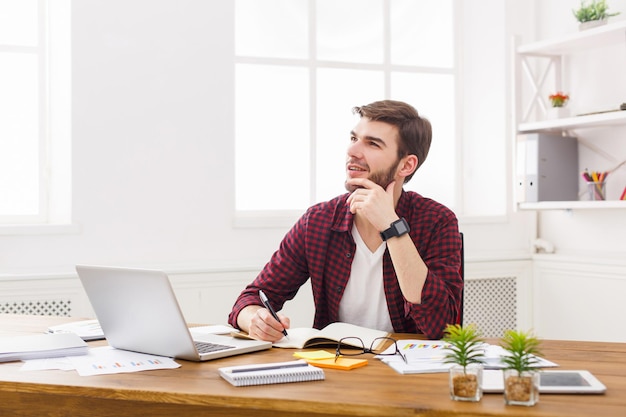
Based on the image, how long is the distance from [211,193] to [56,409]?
206cm

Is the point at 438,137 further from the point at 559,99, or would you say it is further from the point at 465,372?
the point at 465,372

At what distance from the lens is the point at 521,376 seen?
131 centimetres

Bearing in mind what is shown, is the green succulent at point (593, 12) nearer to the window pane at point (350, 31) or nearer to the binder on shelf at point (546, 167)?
the binder on shelf at point (546, 167)

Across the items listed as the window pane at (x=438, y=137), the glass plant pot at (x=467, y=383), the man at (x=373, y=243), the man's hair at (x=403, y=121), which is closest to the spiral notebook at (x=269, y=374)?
the glass plant pot at (x=467, y=383)

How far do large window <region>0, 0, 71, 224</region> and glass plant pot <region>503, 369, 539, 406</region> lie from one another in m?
2.54

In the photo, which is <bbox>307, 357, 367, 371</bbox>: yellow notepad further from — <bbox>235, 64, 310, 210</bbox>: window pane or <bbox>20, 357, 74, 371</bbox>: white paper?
<bbox>235, 64, 310, 210</bbox>: window pane

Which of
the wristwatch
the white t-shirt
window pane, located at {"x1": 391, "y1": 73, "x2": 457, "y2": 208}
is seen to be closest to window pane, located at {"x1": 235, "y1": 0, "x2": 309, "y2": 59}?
window pane, located at {"x1": 391, "y1": 73, "x2": 457, "y2": 208}

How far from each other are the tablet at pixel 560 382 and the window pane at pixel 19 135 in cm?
251

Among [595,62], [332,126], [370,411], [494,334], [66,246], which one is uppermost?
[595,62]

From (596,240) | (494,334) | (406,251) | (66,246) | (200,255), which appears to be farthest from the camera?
(494,334)

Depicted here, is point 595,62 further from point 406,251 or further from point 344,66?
point 406,251

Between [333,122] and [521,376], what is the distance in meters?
2.79

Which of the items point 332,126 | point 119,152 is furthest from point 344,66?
point 119,152

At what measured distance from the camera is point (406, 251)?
82.0 inches
